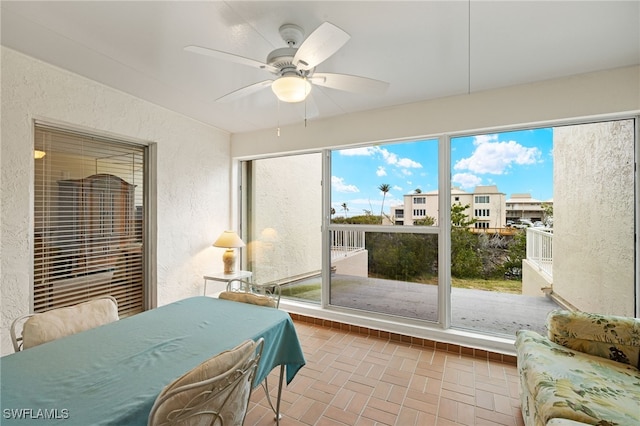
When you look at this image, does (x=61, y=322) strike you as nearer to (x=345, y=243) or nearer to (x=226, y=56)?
(x=226, y=56)

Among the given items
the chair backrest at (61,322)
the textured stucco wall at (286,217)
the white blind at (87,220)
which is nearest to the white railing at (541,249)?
the textured stucco wall at (286,217)

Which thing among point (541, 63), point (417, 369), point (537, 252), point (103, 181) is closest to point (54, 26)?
point (103, 181)

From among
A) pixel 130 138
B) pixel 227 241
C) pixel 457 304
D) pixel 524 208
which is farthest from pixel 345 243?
pixel 130 138

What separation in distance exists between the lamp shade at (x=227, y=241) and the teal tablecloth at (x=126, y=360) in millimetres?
1656

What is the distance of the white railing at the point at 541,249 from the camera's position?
2.68 metres

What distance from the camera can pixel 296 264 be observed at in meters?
3.97

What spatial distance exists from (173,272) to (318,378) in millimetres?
2068

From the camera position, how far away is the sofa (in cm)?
128

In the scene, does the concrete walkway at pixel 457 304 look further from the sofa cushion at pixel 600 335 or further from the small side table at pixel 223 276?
the small side table at pixel 223 276

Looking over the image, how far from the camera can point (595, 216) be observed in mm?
2475

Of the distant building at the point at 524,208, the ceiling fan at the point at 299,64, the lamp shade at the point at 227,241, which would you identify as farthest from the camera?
the lamp shade at the point at 227,241

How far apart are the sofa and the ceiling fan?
1.83 metres

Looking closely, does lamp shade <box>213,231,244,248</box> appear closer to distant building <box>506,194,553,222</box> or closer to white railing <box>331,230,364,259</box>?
white railing <box>331,230,364,259</box>

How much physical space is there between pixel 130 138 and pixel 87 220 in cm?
90
